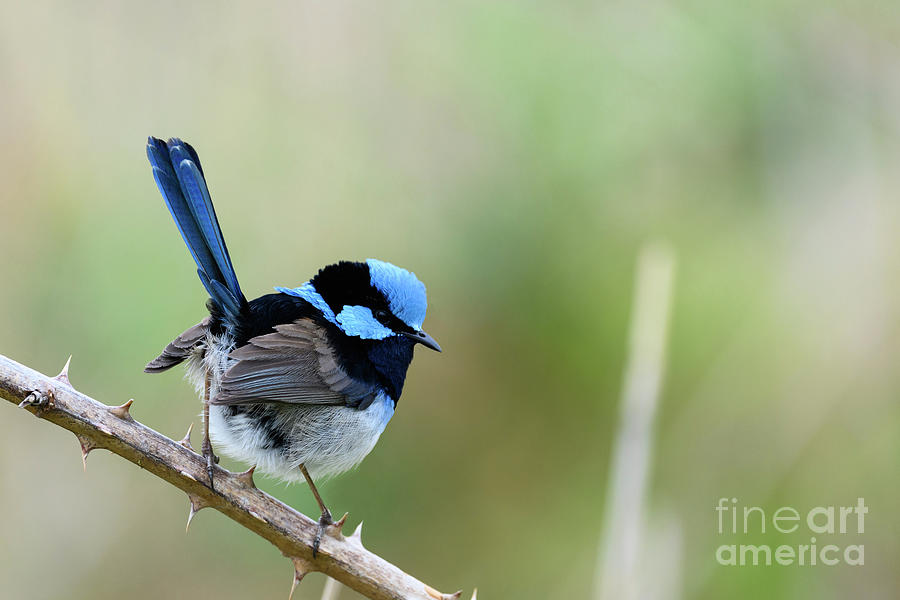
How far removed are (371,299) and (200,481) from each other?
3.51ft

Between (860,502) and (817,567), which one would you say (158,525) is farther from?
(860,502)

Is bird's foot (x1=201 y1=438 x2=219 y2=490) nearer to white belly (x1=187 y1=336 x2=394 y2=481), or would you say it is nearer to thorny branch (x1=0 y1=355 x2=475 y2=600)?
thorny branch (x1=0 y1=355 x2=475 y2=600)

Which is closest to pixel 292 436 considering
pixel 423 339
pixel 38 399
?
pixel 423 339

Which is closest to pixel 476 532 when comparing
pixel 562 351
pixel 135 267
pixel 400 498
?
pixel 400 498

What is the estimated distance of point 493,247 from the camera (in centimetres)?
432

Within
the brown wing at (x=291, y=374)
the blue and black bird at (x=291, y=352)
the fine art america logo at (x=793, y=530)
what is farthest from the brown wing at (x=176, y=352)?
the fine art america logo at (x=793, y=530)

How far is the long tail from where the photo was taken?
8.30ft

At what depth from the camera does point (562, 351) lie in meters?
4.30

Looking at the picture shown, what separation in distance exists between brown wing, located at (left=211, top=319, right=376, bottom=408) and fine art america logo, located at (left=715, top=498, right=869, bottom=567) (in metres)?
1.72

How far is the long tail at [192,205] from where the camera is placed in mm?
2529

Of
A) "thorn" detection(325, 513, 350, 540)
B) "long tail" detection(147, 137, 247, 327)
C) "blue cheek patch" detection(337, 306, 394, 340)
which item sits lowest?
"thorn" detection(325, 513, 350, 540)

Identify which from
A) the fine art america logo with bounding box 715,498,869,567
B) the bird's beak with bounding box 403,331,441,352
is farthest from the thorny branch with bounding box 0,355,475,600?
the fine art america logo with bounding box 715,498,869,567

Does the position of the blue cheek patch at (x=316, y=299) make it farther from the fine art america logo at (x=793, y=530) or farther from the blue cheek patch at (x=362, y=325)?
the fine art america logo at (x=793, y=530)

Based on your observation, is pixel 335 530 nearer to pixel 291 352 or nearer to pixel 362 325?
pixel 291 352
